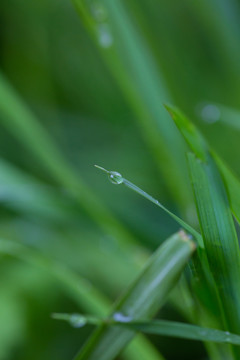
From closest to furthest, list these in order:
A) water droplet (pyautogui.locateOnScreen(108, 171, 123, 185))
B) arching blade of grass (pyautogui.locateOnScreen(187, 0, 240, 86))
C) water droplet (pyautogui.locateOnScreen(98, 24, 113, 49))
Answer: water droplet (pyautogui.locateOnScreen(108, 171, 123, 185)), water droplet (pyautogui.locateOnScreen(98, 24, 113, 49)), arching blade of grass (pyautogui.locateOnScreen(187, 0, 240, 86))

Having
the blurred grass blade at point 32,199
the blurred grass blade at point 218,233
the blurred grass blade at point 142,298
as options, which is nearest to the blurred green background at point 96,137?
the blurred grass blade at point 32,199

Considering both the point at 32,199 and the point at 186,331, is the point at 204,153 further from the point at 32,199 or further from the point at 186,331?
the point at 32,199

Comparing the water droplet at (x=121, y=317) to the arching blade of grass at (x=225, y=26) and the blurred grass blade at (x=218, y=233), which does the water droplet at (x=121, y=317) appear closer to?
the blurred grass blade at (x=218, y=233)

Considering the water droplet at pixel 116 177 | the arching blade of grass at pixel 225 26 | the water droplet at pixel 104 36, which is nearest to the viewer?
the water droplet at pixel 116 177

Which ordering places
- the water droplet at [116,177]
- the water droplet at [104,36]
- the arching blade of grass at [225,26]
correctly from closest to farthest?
the water droplet at [116,177] → the water droplet at [104,36] → the arching blade of grass at [225,26]

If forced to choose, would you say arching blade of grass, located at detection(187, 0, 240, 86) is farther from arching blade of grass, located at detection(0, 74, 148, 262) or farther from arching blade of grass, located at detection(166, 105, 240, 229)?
arching blade of grass, located at detection(166, 105, 240, 229)

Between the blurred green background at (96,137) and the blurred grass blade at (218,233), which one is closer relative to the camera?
the blurred grass blade at (218,233)

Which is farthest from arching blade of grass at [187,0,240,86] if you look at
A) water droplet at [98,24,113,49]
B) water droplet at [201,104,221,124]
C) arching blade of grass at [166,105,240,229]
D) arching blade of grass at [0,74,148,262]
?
arching blade of grass at [166,105,240,229]

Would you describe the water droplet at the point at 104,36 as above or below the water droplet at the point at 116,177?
above
